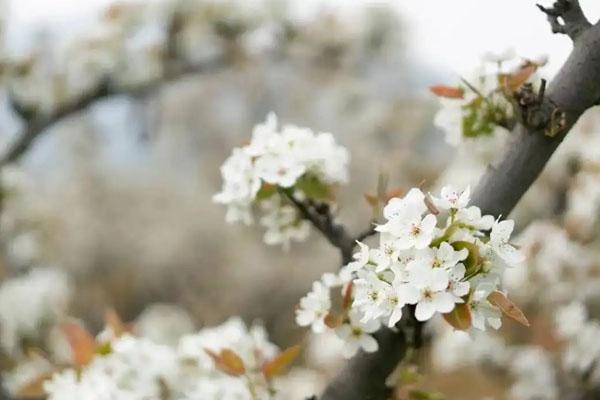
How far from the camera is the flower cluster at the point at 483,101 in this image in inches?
30.2

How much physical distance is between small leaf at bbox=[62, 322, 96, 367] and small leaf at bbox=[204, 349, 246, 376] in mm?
166

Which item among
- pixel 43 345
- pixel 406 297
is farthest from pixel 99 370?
pixel 43 345

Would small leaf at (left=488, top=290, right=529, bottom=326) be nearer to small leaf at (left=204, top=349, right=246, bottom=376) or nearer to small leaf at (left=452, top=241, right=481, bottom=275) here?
small leaf at (left=452, top=241, right=481, bottom=275)

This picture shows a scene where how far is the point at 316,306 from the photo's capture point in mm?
725

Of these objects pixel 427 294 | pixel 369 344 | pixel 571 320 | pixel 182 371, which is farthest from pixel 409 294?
pixel 571 320

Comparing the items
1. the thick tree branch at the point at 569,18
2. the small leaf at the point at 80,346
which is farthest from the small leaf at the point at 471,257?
the small leaf at the point at 80,346

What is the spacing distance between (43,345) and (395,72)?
3355mm

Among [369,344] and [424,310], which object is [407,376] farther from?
[424,310]

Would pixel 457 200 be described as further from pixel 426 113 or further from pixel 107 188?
pixel 107 188

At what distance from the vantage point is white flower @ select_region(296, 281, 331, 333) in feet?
2.37

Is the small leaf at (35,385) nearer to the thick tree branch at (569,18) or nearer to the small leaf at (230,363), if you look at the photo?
the small leaf at (230,363)

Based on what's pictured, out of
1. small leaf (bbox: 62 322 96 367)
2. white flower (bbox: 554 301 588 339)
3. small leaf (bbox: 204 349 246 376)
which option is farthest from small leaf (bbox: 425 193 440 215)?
white flower (bbox: 554 301 588 339)

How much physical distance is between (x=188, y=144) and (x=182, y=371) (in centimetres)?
482

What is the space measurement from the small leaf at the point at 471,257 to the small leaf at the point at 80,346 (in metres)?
0.50
